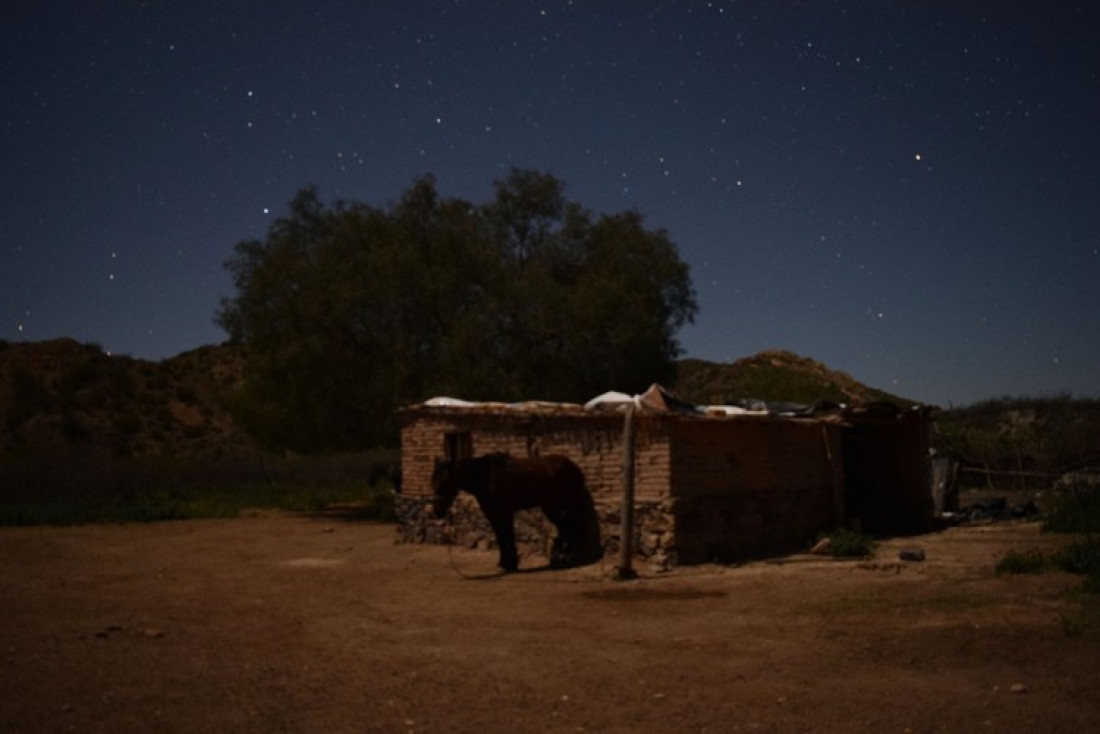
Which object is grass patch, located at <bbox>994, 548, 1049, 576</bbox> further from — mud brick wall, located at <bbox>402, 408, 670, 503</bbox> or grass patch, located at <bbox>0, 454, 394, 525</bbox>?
grass patch, located at <bbox>0, 454, 394, 525</bbox>

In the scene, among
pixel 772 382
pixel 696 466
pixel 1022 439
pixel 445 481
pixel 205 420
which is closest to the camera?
pixel 445 481

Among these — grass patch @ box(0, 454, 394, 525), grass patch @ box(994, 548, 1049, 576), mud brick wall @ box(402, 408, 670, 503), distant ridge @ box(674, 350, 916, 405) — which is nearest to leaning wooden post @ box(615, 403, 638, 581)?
mud brick wall @ box(402, 408, 670, 503)

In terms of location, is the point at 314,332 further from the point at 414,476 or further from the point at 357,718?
the point at 357,718

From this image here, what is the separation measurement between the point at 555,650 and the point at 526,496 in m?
6.25

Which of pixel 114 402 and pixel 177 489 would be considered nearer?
pixel 177 489

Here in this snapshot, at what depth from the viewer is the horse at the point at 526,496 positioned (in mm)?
14438

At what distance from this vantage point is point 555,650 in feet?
27.3

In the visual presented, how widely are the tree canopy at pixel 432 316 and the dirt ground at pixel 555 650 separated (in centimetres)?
1017

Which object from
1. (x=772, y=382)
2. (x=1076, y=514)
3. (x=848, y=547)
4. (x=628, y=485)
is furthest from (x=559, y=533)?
(x=772, y=382)

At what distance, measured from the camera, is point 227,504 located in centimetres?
2916

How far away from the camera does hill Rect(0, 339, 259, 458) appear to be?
4728 cm

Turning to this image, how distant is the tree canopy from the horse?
839cm

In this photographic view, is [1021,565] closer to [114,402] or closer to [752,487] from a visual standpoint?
[752,487]

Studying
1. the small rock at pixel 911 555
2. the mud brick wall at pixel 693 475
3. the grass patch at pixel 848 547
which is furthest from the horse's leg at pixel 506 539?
the small rock at pixel 911 555
